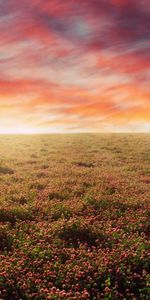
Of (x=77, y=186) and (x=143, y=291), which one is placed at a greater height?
(x=77, y=186)

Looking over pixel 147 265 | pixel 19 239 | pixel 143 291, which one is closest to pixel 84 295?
pixel 143 291

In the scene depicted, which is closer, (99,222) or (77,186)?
(99,222)

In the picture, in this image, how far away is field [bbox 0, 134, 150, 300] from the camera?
8977 mm

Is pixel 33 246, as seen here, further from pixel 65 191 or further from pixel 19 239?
pixel 65 191

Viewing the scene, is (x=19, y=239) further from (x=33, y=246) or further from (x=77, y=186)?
(x=77, y=186)

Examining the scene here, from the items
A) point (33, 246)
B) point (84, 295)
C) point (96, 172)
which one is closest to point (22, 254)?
point (33, 246)

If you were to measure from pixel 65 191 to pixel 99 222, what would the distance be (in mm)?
4075

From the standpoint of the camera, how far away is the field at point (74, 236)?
29.5 feet

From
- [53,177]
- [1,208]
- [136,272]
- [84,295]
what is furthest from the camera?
[53,177]

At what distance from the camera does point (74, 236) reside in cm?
1192

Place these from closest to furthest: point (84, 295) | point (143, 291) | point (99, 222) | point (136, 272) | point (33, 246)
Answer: point (84, 295) < point (143, 291) < point (136, 272) < point (33, 246) < point (99, 222)

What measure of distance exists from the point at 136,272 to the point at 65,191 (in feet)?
24.3

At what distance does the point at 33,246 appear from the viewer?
10641 mm

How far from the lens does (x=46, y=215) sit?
13750 millimetres
